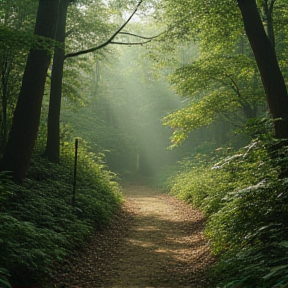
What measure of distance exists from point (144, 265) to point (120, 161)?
25.8 m

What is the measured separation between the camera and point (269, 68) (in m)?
8.09

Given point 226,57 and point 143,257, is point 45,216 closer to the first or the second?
point 143,257

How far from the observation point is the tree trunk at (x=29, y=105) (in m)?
8.41

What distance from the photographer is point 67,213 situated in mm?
8164

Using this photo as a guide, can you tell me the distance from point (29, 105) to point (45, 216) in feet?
9.27

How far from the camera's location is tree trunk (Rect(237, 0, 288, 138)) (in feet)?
26.2

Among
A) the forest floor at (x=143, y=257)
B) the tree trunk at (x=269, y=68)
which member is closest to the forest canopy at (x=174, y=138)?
the tree trunk at (x=269, y=68)

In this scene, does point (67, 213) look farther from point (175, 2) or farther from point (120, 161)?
point (120, 161)

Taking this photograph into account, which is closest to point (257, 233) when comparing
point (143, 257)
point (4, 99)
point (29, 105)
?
point (143, 257)

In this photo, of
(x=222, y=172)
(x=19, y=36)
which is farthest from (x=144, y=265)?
(x=222, y=172)

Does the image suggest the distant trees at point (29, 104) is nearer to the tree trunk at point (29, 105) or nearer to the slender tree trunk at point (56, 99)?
the tree trunk at point (29, 105)

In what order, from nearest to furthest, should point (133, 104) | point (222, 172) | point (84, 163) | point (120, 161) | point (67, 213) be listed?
point (67, 213)
point (222, 172)
point (84, 163)
point (120, 161)
point (133, 104)

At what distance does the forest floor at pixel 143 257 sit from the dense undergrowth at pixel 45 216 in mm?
341

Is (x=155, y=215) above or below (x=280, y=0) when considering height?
below
